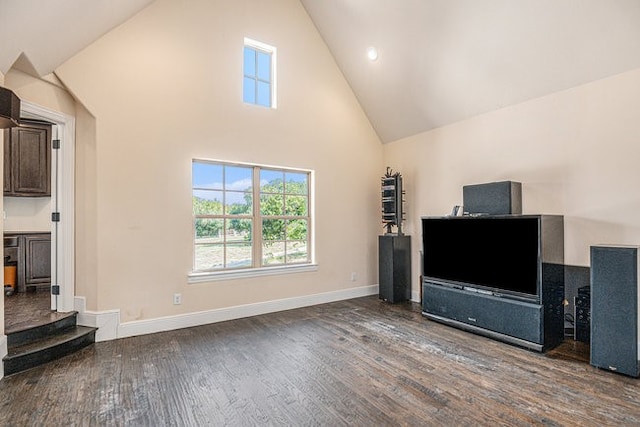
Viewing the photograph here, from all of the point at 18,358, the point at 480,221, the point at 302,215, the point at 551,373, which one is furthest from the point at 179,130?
the point at 551,373

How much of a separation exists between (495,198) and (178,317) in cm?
406

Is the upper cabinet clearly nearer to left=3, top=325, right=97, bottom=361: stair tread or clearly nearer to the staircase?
the staircase

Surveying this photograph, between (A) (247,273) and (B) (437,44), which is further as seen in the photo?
(A) (247,273)

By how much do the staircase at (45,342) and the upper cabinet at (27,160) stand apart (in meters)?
2.54

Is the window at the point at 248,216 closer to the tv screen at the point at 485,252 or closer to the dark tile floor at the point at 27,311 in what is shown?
the dark tile floor at the point at 27,311

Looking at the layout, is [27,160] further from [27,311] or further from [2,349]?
[2,349]

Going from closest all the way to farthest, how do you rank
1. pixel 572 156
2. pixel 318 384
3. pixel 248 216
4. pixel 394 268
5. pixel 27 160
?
pixel 318 384
pixel 572 156
pixel 248 216
pixel 27 160
pixel 394 268

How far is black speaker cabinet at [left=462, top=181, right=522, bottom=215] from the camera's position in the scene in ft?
12.0

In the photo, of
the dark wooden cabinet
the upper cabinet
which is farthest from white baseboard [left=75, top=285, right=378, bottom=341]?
the upper cabinet

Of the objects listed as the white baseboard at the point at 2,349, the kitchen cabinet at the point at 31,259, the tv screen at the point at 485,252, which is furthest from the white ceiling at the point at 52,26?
the tv screen at the point at 485,252

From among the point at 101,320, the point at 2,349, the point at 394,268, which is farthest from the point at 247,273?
the point at 2,349

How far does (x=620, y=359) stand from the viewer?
270 centimetres

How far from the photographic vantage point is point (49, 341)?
3082 millimetres

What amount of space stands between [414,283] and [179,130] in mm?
4146
